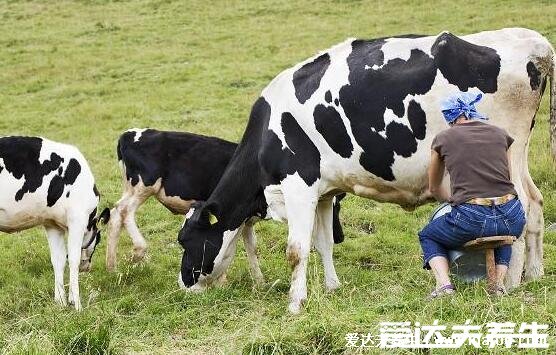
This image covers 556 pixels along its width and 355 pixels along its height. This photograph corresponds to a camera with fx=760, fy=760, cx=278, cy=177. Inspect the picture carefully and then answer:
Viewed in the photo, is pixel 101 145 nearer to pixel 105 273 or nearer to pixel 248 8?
pixel 105 273

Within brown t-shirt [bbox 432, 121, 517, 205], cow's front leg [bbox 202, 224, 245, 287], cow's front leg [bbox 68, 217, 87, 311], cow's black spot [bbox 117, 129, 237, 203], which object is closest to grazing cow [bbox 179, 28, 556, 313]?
cow's front leg [bbox 202, 224, 245, 287]

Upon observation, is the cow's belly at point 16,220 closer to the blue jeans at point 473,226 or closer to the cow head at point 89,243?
the cow head at point 89,243

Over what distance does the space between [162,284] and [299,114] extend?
2.84 metres

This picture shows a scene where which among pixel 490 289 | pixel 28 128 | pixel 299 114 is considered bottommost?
A: pixel 28 128

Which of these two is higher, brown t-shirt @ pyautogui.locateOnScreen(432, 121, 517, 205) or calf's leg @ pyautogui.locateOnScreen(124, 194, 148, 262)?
brown t-shirt @ pyautogui.locateOnScreen(432, 121, 517, 205)

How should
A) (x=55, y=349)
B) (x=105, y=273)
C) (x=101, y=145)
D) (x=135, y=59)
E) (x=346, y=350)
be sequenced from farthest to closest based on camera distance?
(x=135, y=59)
(x=101, y=145)
(x=105, y=273)
(x=55, y=349)
(x=346, y=350)

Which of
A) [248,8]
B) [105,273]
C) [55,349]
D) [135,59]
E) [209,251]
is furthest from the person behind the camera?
[248,8]

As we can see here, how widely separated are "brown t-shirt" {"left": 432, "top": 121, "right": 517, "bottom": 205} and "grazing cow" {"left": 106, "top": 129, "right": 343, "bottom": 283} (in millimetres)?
4591

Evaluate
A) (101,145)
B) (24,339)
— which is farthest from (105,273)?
(101,145)

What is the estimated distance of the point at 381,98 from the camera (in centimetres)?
715

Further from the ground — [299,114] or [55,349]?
[299,114]

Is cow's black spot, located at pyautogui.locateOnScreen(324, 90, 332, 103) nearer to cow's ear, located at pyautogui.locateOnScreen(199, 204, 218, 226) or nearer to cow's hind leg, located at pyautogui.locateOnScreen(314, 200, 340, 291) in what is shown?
cow's hind leg, located at pyautogui.locateOnScreen(314, 200, 340, 291)

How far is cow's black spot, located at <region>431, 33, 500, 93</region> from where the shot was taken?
6836mm

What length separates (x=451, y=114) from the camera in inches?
248
